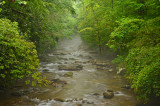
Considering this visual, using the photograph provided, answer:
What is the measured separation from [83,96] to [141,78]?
4366 mm

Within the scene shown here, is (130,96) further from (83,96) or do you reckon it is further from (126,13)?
(126,13)

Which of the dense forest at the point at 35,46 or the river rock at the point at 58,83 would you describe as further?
the river rock at the point at 58,83

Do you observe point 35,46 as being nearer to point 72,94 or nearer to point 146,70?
point 72,94

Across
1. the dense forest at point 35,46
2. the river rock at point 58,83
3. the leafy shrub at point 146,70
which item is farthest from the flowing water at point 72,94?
the leafy shrub at point 146,70

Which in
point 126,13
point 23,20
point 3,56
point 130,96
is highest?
point 126,13

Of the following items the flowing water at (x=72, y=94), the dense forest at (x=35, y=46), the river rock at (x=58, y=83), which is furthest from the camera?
the river rock at (x=58, y=83)

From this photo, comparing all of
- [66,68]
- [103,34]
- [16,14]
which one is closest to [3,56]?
[16,14]

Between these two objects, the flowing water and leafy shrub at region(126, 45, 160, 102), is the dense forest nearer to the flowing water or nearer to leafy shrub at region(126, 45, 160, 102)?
leafy shrub at region(126, 45, 160, 102)

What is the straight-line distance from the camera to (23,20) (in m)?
10.1

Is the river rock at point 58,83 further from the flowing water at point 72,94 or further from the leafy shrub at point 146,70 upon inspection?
the leafy shrub at point 146,70

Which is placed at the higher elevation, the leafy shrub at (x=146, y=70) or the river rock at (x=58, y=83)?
the leafy shrub at (x=146, y=70)

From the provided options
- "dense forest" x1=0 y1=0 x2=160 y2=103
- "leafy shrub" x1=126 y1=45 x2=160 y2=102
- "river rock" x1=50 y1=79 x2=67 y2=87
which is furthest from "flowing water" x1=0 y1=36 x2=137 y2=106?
"leafy shrub" x1=126 y1=45 x2=160 y2=102

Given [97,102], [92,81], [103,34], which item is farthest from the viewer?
[103,34]

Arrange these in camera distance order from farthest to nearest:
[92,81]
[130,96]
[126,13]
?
[126,13] → [92,81] → [130,96]
